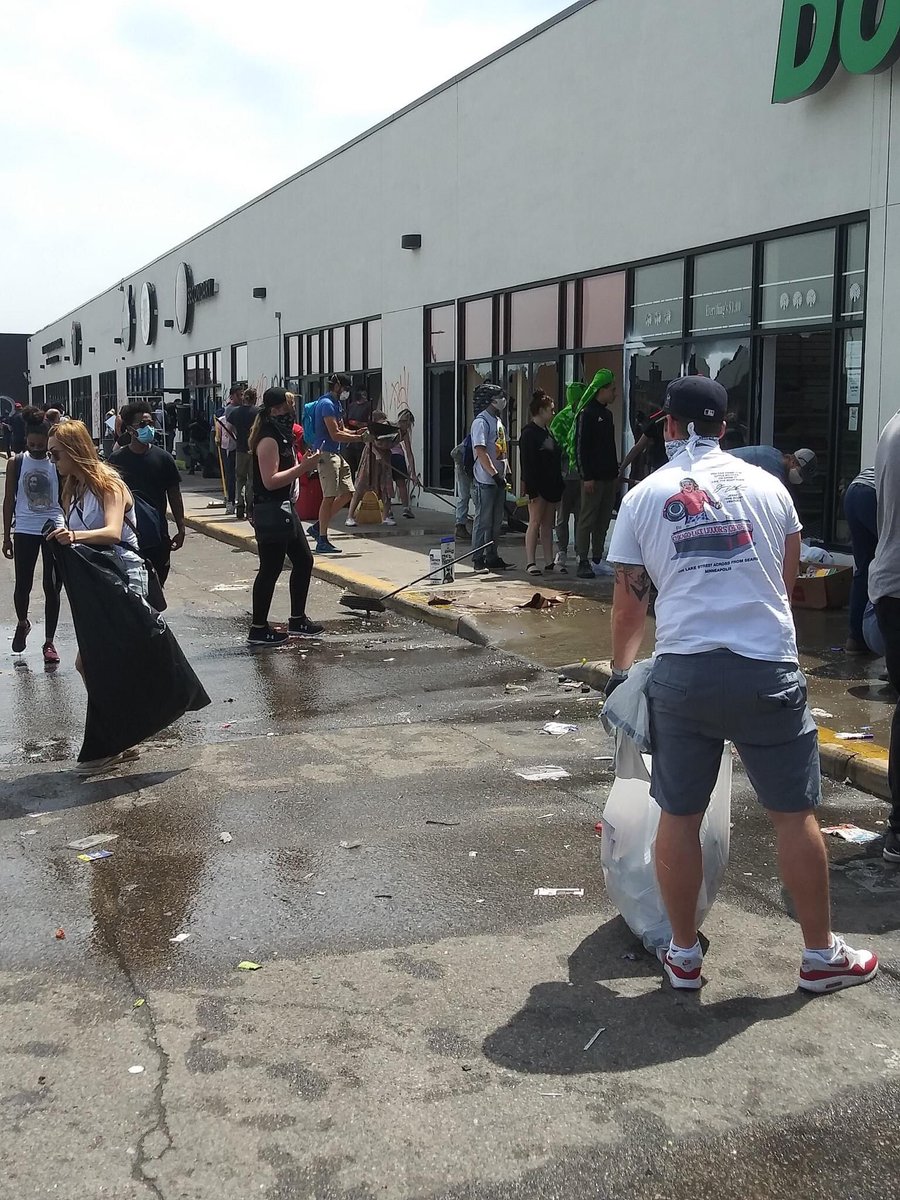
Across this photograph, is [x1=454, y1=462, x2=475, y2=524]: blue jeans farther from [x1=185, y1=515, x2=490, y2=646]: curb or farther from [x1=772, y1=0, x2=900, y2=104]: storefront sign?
[x1=772, y1=0, x2=900, y2=104]: storefront sign

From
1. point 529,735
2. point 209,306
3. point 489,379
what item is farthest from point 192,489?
point 529,735

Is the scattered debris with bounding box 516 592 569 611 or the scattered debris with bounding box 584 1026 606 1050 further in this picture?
the scattered debris with bounding box 516 592 569 611

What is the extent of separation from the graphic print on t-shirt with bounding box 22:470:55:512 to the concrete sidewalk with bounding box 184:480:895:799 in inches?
134

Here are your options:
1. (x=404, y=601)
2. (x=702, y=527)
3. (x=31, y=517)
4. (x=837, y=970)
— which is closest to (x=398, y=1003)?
(x=837, y=970)

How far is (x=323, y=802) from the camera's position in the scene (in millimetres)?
6027

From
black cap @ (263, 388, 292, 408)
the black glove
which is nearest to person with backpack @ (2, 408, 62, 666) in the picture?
black cap @ (263, 388, 292, 408)

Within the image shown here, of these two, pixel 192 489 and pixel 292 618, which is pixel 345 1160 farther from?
pixel 192 489

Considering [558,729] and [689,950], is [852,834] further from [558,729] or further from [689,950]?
[558,729]

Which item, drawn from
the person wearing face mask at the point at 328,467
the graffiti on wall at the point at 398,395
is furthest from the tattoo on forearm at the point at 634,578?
the graffiti on wall at the point at 398,395

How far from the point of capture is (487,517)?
1351cm

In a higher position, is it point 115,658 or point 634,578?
point 634,578

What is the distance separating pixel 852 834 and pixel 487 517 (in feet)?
27.3

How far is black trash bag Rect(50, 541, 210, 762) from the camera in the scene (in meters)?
6.53

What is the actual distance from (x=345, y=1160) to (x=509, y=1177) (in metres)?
0.40
